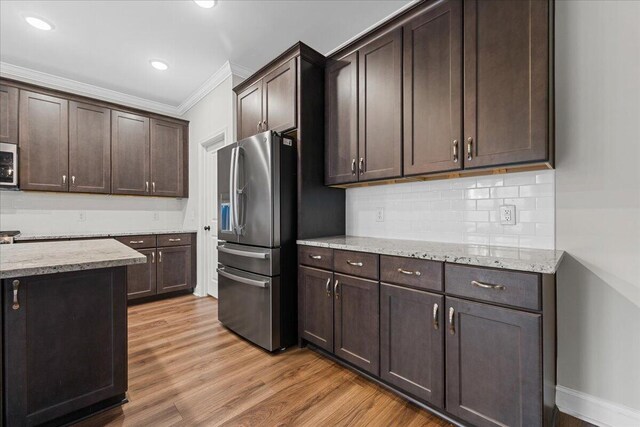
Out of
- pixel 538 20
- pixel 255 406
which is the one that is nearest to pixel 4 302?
pixel 255 406

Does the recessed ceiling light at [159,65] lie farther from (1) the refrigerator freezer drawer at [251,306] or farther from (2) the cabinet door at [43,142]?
(1) the refrigerator freezer drawer at [251,306]

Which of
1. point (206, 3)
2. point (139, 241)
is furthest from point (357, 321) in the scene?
point (139, 241)

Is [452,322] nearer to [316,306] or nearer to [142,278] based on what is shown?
[316,306]

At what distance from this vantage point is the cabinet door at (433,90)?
1.78 m

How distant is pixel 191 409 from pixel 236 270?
1.17 metres

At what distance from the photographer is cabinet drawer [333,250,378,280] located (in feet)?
6.14

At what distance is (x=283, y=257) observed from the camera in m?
2.41

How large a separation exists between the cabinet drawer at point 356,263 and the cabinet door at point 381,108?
0.63 m

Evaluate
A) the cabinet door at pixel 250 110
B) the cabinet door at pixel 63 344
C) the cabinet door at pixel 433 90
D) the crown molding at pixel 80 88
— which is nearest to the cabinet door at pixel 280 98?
the cabinet door at pixel 250 110

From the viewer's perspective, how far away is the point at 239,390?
73.5 inches

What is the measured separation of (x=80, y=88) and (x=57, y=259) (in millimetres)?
3422

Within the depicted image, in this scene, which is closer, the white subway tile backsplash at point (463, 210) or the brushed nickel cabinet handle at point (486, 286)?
the brushed nickel cabinet handle at point (486, 286)

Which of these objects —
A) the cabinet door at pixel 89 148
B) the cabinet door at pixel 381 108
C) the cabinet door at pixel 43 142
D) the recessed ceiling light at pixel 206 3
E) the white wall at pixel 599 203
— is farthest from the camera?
the cabinet door at pixel 89 148

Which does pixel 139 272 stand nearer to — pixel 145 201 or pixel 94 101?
pixel 145 201
